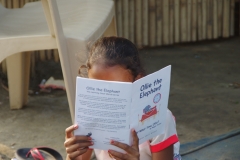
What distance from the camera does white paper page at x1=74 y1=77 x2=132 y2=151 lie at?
1.41 meters

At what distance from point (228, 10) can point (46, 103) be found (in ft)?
7.92

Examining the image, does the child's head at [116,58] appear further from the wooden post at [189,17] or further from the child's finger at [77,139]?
the wooden post at [189,17]

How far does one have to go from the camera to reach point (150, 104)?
4.93 ft

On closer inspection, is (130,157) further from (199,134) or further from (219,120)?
(219,120)

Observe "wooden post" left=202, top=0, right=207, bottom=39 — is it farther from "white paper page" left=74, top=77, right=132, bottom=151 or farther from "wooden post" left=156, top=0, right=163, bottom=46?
"white paper page" left=74, top=77, right=132, bottom=151

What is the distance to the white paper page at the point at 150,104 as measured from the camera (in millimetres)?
1448

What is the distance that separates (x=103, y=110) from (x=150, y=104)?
5.9 inches

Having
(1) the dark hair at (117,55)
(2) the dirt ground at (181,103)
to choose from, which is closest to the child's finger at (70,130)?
(1) the dark hair at (117,55)

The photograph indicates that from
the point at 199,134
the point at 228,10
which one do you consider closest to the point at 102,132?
the point at 199,134

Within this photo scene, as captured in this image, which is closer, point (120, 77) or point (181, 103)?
point (120, 77)

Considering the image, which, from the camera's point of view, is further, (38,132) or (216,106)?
(216,106)

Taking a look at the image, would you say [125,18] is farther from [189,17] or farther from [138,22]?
[189,17]

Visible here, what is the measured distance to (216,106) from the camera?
11.0 feet

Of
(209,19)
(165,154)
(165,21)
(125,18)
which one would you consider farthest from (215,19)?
(165,154)
